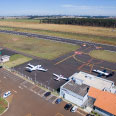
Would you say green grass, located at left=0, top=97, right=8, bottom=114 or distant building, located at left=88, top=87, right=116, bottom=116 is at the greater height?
distant building, located at left=88, top=87, right=116, bottom=116

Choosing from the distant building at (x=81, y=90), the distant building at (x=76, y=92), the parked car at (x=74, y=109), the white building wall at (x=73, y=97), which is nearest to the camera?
the parked car at (x=74, y=109)

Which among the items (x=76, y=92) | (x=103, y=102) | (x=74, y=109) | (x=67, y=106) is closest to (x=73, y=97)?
(x=76, y=92)

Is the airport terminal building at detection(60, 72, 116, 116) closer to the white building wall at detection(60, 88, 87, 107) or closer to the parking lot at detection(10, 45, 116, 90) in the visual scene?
the white building wall at detection(60, 88, 87, 107)

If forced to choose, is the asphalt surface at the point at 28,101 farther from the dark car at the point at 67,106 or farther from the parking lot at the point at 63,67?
the parking lot at the point at 63,67

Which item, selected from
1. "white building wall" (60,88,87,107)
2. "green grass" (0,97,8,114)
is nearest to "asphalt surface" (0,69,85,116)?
"green grass" (0,97,8,114)

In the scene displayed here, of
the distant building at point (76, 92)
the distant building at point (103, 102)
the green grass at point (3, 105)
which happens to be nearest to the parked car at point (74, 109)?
the distant building at point (76, 92)

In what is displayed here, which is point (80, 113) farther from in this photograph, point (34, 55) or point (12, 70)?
point (34, 55)
